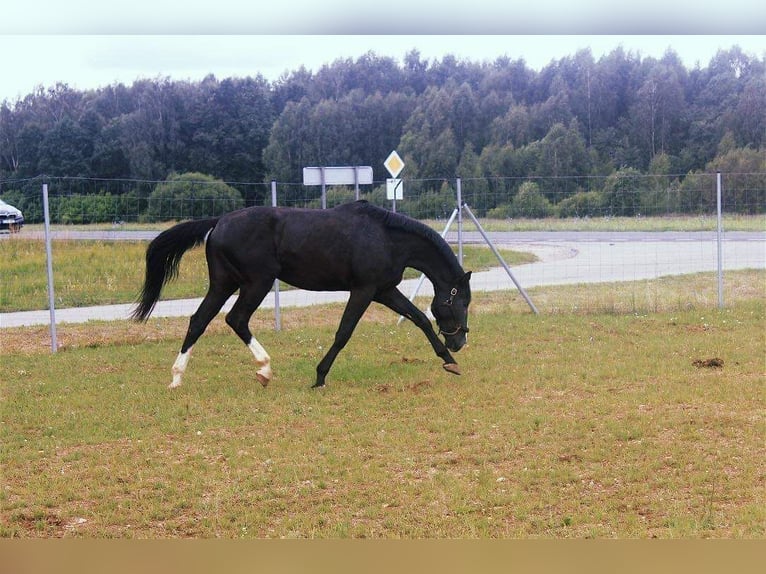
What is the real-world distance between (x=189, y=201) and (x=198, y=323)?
29.6ft

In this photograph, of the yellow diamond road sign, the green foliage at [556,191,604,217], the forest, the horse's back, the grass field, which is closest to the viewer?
the grass field

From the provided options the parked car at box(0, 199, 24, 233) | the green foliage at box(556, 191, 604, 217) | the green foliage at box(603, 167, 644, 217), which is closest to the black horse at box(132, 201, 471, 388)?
the green foliage at box(603, 167, 644, 217)

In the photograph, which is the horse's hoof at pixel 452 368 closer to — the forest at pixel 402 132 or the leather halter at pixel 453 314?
the leather halter at pixel 453 314

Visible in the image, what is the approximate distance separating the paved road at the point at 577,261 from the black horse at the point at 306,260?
14.4ft

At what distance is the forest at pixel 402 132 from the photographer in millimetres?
15531

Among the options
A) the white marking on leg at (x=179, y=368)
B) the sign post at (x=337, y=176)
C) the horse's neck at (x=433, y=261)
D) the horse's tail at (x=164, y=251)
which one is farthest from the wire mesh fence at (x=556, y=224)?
the white marking on leg at (x=179, y=368)

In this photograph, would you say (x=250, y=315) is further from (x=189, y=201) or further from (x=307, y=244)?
(x=189, y=201)

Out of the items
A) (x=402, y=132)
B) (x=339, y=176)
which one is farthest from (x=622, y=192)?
(x=339, y=176)

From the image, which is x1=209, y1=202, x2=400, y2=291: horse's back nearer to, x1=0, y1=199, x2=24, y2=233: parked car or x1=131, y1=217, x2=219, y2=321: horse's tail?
x1=131, y1=217, x2=219, y2=321: horse's tail

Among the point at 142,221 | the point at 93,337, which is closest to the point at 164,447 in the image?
the point at 93,337

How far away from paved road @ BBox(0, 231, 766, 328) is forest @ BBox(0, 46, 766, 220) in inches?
53.5

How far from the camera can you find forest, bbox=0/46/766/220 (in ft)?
51.0

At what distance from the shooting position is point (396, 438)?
5953 millimetres

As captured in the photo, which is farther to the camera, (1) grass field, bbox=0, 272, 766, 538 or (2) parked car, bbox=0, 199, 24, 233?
(2) parked car, bbox=0, 199, 24, 233
